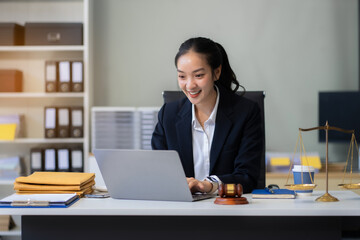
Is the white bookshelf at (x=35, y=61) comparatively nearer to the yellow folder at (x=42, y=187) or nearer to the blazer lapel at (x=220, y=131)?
the blazer lapel at (x=220, y=131)

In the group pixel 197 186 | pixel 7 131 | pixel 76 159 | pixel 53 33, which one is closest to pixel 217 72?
pixel 197 186

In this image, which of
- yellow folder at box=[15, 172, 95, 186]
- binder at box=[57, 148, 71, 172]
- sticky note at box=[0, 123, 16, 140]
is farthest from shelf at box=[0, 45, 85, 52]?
yellow folder at box=[15, 172, 95, 186]

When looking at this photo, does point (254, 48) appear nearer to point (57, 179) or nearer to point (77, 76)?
point (77, 76)

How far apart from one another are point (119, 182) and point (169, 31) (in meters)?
2.67

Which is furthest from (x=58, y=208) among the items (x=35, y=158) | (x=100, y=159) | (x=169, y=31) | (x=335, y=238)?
(x=169, y=31)

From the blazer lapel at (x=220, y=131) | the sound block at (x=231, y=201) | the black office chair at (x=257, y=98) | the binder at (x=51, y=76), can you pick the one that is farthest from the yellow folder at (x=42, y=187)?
the binder at (x=51, y=76)

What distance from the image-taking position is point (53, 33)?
394cm

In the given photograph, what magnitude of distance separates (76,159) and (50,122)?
323 mm

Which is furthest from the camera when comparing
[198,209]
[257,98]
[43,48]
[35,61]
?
[35,61]

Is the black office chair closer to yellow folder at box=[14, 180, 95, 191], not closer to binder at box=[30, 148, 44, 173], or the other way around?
yellow folder at box=[14, 180, 95, 191]

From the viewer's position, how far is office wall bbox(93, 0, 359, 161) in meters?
4.21

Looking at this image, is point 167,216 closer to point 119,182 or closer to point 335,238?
point 119,182

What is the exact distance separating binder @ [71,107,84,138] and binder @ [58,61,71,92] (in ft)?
0.51

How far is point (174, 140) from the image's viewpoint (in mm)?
2262
